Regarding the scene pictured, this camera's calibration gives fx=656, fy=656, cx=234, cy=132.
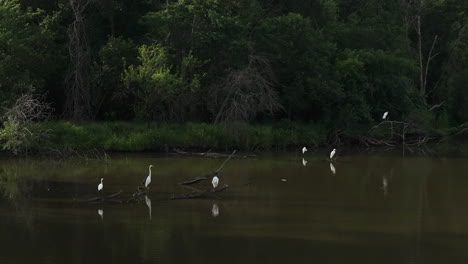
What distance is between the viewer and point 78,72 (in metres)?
37.1

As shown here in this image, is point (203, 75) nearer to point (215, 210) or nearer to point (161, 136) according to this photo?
point (161, 136)

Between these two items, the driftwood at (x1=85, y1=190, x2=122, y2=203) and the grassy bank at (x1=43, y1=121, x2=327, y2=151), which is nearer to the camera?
the driftwood at (x1=85, y1=190, x2=122, y2=203)

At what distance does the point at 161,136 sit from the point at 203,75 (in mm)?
4308

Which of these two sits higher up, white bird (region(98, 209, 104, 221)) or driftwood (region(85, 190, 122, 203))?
driftwood (region(85, 190, 122, 203))

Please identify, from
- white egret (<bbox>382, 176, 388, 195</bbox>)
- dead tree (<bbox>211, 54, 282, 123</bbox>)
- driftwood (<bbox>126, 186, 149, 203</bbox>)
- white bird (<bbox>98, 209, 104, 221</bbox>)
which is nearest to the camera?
white bird (<bbox>98, 209, 104, 221</bbox>)

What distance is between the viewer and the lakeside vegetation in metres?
35.3

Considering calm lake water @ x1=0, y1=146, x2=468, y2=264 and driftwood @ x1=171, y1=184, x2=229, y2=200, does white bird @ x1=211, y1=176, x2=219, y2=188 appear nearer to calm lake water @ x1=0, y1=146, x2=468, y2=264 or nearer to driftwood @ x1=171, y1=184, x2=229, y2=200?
driftwood @ x1=171, y1=184, x2=229, y2=200

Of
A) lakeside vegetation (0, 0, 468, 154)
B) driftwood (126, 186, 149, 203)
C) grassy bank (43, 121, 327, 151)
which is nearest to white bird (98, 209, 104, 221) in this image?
driftwood (126, 186, 149, 203)

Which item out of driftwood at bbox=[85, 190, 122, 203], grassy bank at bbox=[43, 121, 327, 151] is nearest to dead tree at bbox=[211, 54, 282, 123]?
grassy bank at bbox=[43, 121, 327, 151]

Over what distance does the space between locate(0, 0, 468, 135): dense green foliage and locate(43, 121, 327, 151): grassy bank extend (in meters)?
1.11

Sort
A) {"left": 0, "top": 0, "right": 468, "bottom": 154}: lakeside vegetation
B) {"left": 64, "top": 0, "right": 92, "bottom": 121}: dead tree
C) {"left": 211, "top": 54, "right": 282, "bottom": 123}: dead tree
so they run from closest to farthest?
{"left": 211, "top": 54, "right": 282, "bottom": 123}: dead tree
{"left": 0, "top": 0, "right": 468, "bottom": 154}: lakeside vegetation
{"left": 64, "top": 0, "right": 92, "bottom": 121}: dead tree

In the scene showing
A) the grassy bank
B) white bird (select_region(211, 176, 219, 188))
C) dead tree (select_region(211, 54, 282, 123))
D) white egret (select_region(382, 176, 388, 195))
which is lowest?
white egret (select_region(382, 176, 388, 195))

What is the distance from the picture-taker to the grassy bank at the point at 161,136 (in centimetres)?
3366

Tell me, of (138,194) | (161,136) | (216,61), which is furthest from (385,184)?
(216,61)
